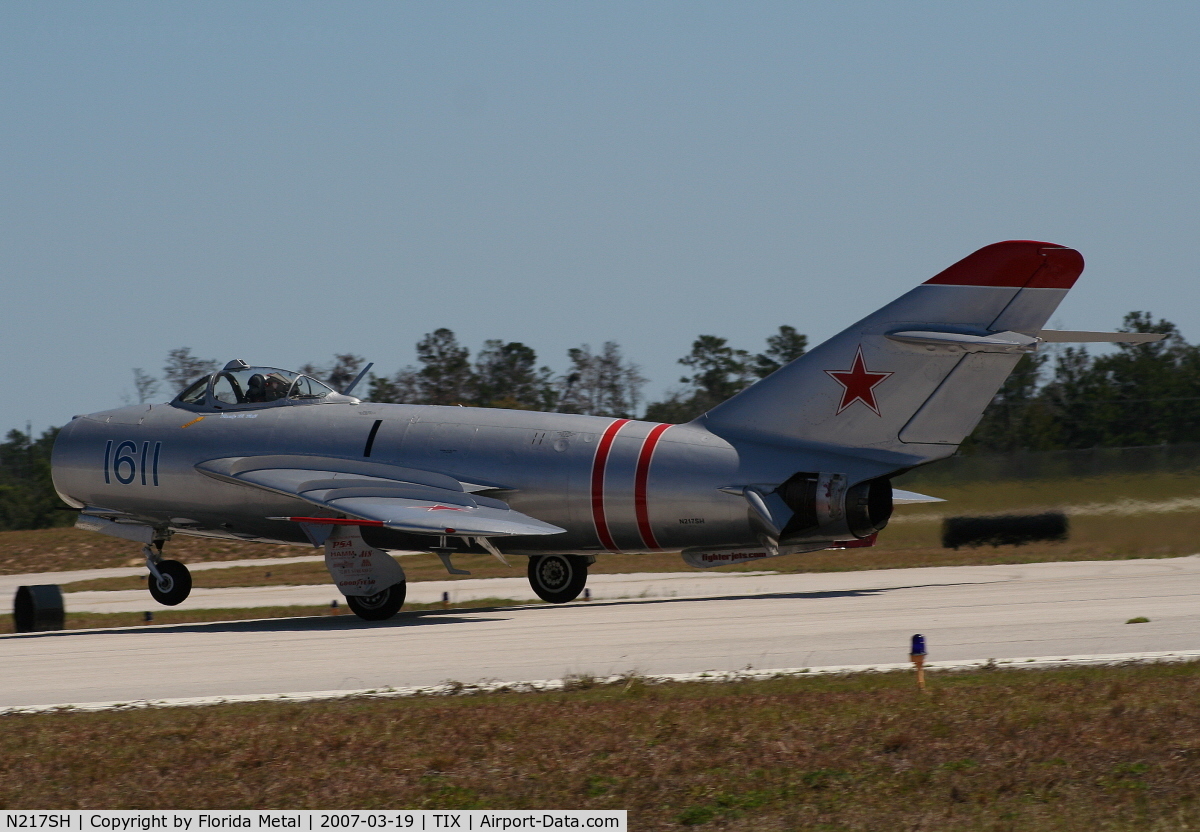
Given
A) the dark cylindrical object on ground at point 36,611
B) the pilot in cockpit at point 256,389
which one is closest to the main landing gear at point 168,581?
the dark cylindrical object on ground at point 36,611

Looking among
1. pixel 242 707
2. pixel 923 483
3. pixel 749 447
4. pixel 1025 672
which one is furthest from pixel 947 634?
pixel 923 483

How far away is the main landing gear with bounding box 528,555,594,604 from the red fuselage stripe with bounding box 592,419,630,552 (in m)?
2.12

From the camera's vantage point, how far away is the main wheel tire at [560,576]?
2111 centimetres

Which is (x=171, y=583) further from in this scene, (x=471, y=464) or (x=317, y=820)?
(x=317, y=820)

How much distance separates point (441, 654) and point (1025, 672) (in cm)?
619

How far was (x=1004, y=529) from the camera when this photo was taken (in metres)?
24.8

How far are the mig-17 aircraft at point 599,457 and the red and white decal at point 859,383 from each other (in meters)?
0.02

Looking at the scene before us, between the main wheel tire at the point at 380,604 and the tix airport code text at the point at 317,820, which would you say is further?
the main wheel tire at the point at 380,604

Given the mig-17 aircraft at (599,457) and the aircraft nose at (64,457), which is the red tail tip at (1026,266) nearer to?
the mig-17 aircraft at (599,457)

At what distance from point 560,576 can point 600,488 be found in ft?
9.99

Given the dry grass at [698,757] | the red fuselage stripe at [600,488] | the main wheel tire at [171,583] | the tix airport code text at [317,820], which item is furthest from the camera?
the main wheel tire at [171,583]

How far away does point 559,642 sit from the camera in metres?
14.4

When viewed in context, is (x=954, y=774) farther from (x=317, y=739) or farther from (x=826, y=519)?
(x=826, y=519)

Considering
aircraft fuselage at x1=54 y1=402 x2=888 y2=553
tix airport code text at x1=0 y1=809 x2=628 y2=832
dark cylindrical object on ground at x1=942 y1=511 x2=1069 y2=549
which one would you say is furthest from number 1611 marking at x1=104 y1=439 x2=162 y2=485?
dark cylindrical object on ground at x1=942 y1=511 x2=1069 y2=549
